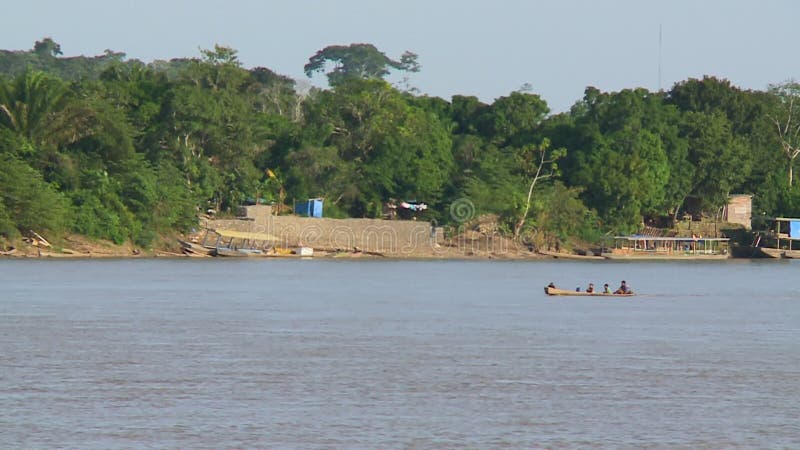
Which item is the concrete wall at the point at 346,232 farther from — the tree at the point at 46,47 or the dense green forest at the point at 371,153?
the tree at the point at 46,47

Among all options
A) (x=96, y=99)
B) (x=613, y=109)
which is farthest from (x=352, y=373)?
(x=613, y=109)

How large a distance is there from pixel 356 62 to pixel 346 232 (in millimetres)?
76615

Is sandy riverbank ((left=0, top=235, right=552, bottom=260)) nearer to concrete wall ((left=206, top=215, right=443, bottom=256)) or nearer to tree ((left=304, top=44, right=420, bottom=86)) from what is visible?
concrete wall ((left=206, top=215, right=443, bottom=256))

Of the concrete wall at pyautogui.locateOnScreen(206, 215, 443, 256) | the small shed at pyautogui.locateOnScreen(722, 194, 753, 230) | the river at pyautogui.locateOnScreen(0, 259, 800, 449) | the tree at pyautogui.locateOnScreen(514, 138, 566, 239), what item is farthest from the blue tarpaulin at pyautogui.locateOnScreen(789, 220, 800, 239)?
the river at pyautogui.locateOnScreen(0, 259, 800, 449)

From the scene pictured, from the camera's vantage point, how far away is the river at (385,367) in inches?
760

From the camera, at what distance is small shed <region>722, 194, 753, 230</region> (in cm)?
8481

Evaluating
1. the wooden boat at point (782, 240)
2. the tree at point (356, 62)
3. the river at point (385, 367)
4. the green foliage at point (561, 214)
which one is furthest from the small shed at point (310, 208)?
the tree at point (356, 62)

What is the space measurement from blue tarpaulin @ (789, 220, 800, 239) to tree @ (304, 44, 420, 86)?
2525 inches

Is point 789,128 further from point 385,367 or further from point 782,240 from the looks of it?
point 385,367

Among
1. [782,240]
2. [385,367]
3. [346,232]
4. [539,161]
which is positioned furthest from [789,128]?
[385,367]

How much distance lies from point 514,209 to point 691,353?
149 feet

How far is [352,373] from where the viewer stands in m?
24.9

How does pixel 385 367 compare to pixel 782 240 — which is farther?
pixel 782 240

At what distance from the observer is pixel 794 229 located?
84188 millimetres
